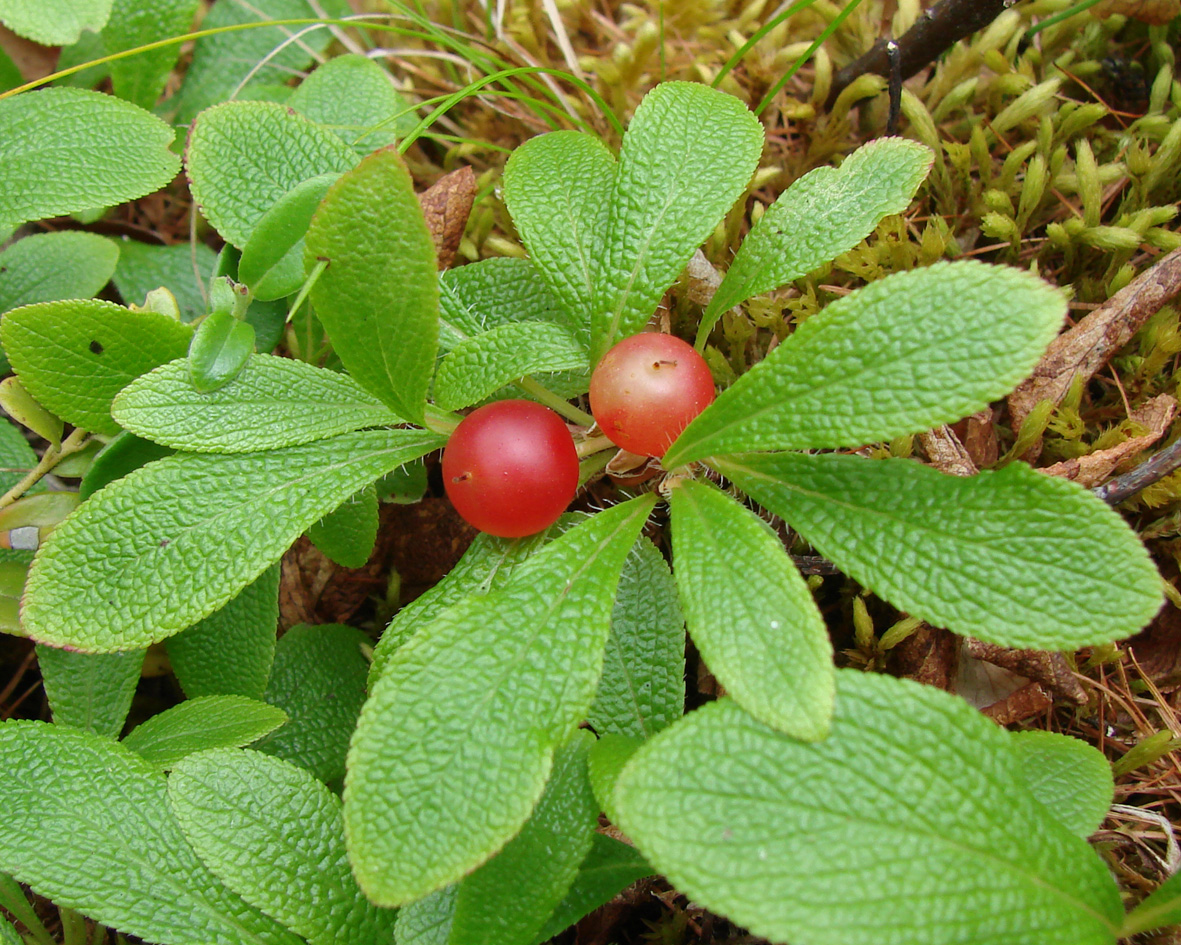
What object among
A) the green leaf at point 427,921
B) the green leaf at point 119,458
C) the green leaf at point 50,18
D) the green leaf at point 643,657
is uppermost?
the green leaf at point 50,18

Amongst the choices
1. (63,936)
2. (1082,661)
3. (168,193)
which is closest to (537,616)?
(1082,661)

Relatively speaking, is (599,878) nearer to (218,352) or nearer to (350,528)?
(350,528)

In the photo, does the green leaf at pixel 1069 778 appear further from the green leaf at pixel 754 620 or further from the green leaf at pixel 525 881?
the green leaf at pixel 525 881

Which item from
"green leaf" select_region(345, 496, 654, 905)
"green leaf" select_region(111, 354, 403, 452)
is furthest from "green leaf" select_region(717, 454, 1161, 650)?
"green leaf" select_region(111, 354, 403, 452)

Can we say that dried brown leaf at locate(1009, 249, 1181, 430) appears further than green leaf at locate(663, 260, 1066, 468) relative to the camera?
Yes

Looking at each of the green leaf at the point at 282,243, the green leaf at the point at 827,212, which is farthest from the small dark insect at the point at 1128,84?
the green leaf at the point at 282,243

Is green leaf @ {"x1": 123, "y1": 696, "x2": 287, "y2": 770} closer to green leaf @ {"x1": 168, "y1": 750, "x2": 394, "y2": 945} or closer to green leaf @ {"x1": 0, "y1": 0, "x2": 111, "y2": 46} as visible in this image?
green leaf @ {"x1": 168, "y1": 750, "x2": 394, "y2": 945}

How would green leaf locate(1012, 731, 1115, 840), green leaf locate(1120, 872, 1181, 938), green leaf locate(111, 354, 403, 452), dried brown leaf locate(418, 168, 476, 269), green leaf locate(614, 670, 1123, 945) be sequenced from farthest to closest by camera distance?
dried brown leaf locate(418, 168, 476, 269)
green leaf locate(111, 354, 403, 452)
green leaf locate(1012, 731, 1115, 840)
green leaf locate(1120, 872, 1181, 938)
green leaf locate(614, 670, 1123, 945)

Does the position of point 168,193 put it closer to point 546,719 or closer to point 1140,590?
point 546,719
